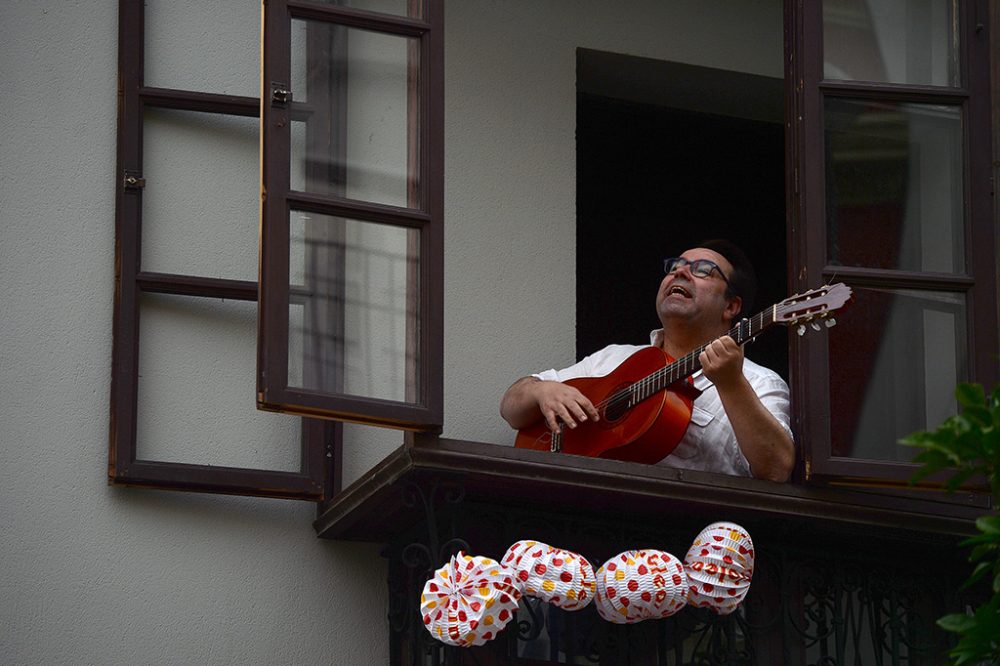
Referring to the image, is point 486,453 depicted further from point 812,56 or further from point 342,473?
point 812,56

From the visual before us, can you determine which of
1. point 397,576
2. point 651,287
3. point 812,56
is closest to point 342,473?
point 397,576

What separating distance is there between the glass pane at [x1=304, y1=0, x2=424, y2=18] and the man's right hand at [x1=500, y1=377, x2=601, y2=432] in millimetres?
1101

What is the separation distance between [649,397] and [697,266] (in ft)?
2.57

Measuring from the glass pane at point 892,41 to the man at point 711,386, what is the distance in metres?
0.82

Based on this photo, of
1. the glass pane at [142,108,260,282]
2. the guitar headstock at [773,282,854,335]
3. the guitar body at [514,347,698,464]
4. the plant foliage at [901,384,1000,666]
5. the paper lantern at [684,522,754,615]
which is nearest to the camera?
the plant foliage at [901,384,1000,666]

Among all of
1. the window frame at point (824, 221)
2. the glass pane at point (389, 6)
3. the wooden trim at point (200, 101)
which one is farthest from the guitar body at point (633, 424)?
the wooden trim at point (200, 101)

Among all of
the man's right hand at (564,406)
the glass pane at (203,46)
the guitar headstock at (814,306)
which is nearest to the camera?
the guitar headstock at (814,306)

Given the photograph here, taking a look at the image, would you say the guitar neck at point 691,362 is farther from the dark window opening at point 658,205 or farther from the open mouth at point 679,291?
the dark window opening at point 658,205

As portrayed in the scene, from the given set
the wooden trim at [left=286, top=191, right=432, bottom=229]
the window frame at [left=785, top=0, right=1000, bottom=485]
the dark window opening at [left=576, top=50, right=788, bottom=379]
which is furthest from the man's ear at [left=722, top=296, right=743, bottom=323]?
the dark window opening at [left=576, top=50, right=788, bottom=379]

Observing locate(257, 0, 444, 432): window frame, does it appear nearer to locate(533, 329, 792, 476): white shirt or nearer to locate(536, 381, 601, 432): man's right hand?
locate(536, 381, 601, 432): man's right hand

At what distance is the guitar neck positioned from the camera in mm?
5688

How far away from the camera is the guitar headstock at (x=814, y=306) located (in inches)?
223

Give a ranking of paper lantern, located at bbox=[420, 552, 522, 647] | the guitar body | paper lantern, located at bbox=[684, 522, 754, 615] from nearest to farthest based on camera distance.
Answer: paper lantern, located at bbox=[420, 552, 522, 647], paper lantern, located at bbox=[684, 522, 754, 615], the guitar body

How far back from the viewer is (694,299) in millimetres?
6531
